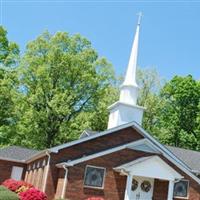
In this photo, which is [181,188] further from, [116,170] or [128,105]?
[128,105]

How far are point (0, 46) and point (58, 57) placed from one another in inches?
279

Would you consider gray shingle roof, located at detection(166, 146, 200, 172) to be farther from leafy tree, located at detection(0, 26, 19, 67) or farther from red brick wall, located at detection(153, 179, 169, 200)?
leafy tree, located at detection(0, 26, 19, 67)

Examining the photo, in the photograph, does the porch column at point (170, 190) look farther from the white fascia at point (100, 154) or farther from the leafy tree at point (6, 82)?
the leafy tree at point (6, 82)

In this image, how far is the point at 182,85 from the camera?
169 feet

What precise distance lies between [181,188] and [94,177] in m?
6.54

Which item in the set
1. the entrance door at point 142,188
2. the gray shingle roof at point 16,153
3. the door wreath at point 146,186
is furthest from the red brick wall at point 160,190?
the gray shingle roof at point 16,153

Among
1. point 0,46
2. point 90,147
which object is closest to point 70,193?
point 90,147

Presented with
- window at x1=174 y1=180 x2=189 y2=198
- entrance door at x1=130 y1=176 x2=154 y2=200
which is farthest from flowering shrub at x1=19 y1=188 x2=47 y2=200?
window at x1=174 y1=180 x2=189 y2=198

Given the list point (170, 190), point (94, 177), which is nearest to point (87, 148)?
point (94, 177)

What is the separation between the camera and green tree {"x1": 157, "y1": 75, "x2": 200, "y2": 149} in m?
51.0

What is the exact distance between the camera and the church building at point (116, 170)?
2748 cm

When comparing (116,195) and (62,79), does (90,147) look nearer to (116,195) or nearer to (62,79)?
(116,195)

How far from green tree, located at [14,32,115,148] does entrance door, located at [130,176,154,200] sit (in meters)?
14.8

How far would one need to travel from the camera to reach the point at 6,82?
143ft
